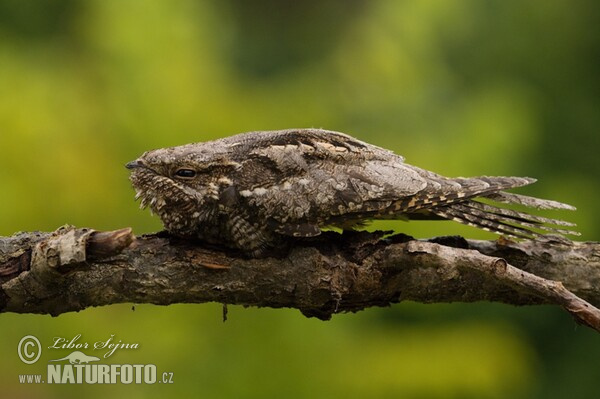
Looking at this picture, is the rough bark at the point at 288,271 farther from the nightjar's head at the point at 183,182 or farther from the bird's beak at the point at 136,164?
the bird's beak at the point at 136,164

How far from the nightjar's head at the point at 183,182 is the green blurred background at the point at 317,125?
96 centimetres

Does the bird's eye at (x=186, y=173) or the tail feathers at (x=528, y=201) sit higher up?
the bird's eye at (x=186, y=173)

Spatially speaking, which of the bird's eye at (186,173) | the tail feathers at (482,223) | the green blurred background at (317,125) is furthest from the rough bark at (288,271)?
the green blurred background at (317,125)

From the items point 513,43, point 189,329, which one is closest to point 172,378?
point 189,329

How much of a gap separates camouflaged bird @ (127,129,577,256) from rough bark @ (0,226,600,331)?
3.3 inches

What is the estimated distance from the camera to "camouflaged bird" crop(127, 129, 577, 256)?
2820 millimetres

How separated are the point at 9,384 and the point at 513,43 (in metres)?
3.94

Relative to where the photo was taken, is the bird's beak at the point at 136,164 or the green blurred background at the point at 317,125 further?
the green blurred background at the point at 317,125

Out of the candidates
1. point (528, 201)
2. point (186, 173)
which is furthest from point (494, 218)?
point (186, 173)

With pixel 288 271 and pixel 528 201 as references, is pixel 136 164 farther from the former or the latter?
pixel 528 201

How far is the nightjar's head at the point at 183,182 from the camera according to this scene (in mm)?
2832

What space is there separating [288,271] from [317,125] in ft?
7.04

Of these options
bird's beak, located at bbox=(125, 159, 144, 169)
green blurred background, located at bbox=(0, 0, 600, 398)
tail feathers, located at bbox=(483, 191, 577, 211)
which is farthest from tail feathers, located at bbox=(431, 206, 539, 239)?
green blurred background, located at bbox=(0, 0, 600, 398)

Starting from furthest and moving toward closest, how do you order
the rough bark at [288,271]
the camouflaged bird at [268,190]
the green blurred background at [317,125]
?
the green blurred background at [317,125], the camouflaged bird at [268,190], the rough bark at [288,271]
